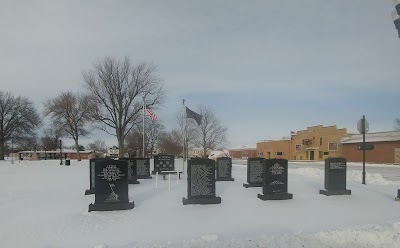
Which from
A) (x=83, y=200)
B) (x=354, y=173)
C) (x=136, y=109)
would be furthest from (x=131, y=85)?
(x=83, y=200)

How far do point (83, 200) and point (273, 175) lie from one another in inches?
249

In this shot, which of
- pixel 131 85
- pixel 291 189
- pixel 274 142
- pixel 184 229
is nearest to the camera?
pixel 184 229

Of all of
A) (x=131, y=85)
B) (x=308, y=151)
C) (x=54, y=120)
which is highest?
(x=131, y=85)

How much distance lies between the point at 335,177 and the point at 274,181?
2.61 metres

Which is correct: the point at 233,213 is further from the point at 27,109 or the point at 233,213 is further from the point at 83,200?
the point at 27,109

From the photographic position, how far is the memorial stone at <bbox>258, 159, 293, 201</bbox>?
→ 1096cm

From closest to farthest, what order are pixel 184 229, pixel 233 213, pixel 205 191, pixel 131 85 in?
pixel 184 229, pixel 233 213, pixel 205 191, pixel 131 85

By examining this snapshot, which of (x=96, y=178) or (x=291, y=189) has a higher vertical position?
(x=96, y=178)

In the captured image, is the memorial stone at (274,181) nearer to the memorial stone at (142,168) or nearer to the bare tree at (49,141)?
the memorial stone at (142,168)

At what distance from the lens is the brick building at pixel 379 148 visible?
44312 mm

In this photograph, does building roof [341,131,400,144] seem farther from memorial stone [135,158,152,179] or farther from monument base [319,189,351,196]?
memorial stone [135,158,152,179]

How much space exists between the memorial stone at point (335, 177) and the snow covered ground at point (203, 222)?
0.39 metres

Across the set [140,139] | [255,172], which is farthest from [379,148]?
[140,139]

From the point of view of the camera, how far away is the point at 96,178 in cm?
947
